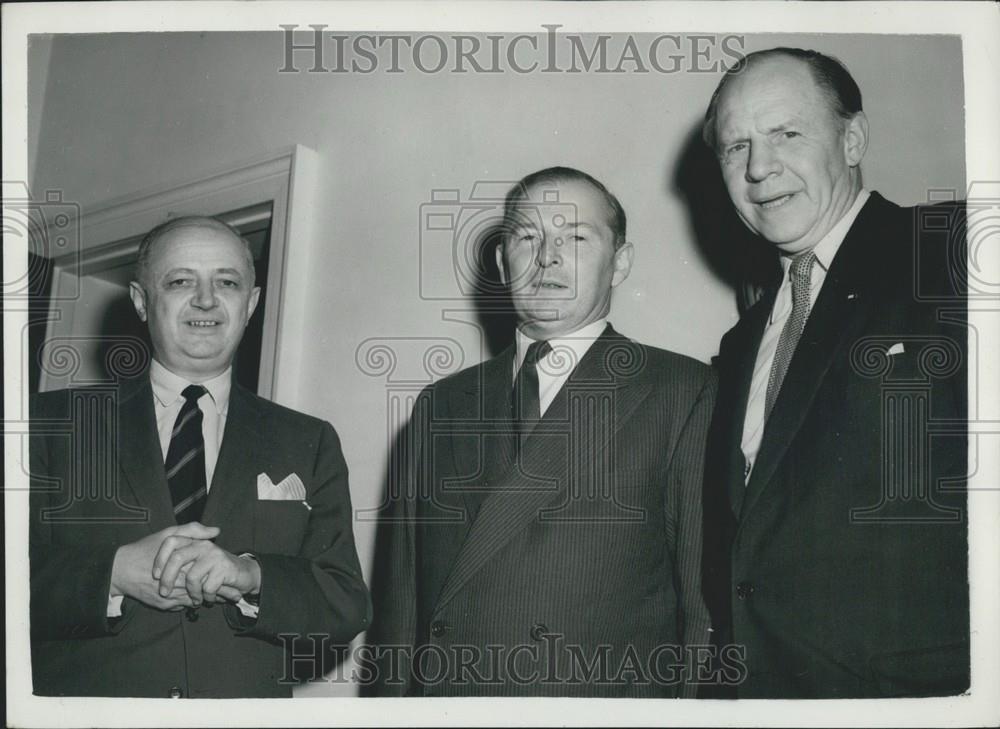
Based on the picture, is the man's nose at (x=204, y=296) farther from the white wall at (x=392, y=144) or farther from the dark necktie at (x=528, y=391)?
the dark necktie at (x=528, y=391)

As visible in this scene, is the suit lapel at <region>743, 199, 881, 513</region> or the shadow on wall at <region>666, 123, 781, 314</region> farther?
the shadow on wall at <region>666, 123, 781, 314</region>

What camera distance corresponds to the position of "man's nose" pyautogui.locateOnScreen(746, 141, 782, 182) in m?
1.60

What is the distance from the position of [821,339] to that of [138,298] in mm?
1103

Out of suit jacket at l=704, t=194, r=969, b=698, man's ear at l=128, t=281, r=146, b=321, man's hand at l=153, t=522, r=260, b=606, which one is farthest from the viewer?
man's ear at l=128, t=281, r=146, b=321

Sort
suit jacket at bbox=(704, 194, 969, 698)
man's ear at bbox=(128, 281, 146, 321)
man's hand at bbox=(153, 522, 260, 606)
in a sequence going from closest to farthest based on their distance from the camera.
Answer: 1. suit jacket at bbox=(704, 194, 969, 698)
2. man's hand at bbox=(153, 522, 260, 606)
3. man's ear at bbox=(128, 281, 146, 321)

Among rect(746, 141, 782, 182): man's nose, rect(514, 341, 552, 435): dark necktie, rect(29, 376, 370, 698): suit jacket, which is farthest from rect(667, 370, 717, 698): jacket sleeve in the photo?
rect(29, 376, 370, 698): suit jacket

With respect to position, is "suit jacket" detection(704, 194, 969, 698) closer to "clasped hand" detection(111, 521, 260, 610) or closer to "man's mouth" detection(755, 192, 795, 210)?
"man's mouth" detection(755, 192, 795, 210)

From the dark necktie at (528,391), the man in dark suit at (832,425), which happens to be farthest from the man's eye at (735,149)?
the dark necktie at (528,391)

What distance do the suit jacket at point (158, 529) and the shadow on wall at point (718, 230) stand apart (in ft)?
2.26

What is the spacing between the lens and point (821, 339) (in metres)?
1.57

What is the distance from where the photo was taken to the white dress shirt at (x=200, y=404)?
1.72m

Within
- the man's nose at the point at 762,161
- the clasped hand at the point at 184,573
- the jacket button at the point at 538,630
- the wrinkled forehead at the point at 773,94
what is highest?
the wrinkled forehead at the point at 773,94

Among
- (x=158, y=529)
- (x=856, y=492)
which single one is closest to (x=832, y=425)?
(x=856, y=492)

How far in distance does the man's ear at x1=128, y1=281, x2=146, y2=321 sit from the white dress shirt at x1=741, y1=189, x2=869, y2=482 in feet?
3.27
